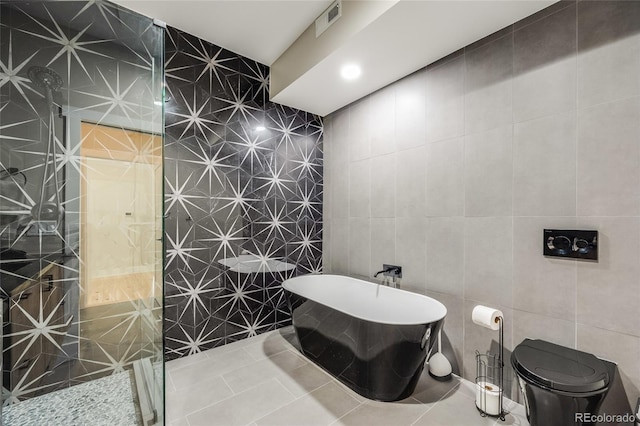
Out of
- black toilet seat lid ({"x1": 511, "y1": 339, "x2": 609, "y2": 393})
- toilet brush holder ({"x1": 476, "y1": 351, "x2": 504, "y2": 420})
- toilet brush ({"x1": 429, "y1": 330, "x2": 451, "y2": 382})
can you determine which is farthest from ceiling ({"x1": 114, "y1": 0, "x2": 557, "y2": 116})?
toilet brush ({"x1": 429, "y1": 330, "x2": 451, "y2": 382})

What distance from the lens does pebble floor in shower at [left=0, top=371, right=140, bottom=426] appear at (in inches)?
57.6

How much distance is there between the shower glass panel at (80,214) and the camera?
1.47 meters

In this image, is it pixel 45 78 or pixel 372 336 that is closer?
pixel 45 78

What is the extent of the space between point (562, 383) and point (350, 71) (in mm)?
2381

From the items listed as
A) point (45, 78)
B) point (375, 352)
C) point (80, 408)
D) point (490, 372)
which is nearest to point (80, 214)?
point (45, 78)

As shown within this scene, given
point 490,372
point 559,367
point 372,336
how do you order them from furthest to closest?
point 490,372 → point 372,336 → point 559,367

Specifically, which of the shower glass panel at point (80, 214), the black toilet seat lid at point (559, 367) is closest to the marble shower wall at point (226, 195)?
the shower glass panel at point (80, 214)

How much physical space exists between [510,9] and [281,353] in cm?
297

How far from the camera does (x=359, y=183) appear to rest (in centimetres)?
291

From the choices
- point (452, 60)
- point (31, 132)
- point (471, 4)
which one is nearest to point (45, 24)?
point (31, 132)

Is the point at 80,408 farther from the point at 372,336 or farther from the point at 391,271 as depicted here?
the point at 391,271

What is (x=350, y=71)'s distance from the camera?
2.34m

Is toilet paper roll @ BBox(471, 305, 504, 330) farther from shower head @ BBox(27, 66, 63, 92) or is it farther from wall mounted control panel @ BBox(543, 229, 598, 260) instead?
shower head @ BBox(27, 66, 63, 92)

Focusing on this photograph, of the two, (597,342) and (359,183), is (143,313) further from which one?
(597,342)
